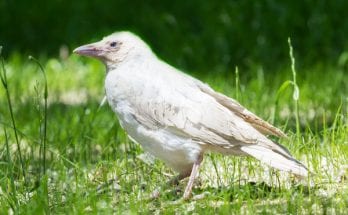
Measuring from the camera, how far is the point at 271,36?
10.0 meters

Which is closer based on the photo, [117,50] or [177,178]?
[177,178]

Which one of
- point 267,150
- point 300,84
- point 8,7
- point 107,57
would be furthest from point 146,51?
point 8,7

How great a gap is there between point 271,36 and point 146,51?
4.38m

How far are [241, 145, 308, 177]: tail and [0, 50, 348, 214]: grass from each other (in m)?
0.10

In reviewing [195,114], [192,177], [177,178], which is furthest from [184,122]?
[177,178]

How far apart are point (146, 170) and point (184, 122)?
30.5 inches

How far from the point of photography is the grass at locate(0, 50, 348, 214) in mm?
5012

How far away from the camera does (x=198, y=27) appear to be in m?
11.0

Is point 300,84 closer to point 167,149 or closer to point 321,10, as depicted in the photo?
point 321,10

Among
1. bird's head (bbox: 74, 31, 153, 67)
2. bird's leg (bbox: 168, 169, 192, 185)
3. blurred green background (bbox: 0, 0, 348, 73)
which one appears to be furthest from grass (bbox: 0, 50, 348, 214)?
blurred green background (bbox: 0, 0, 348, 73)

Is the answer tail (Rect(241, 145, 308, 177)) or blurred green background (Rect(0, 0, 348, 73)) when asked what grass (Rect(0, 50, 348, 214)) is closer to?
tail (Rect(241, 145, 308, 177))

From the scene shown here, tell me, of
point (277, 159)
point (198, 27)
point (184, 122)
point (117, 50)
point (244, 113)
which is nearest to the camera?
point (277, 159)

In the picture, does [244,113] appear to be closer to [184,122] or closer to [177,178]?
[184,122]

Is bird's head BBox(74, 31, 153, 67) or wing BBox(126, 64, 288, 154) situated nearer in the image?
wing BBox(126, 64, 288, 154)
